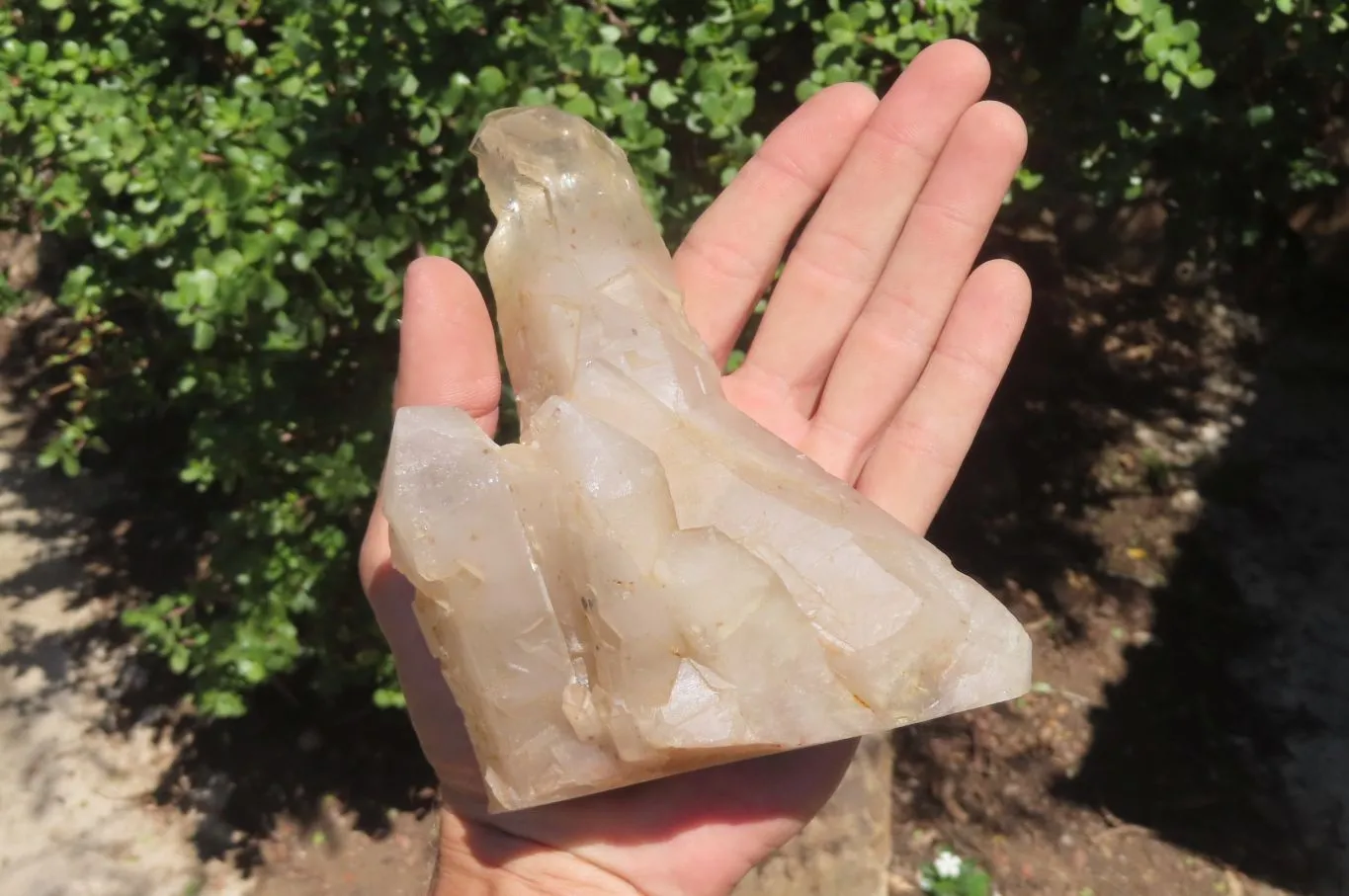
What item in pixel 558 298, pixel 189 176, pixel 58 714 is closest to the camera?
pixel 558 298

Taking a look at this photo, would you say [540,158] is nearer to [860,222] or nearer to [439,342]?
[439,342]

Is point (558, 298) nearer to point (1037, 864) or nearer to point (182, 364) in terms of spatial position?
point (182, 364)

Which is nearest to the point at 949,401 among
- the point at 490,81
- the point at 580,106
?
Answer: the point at 580,106

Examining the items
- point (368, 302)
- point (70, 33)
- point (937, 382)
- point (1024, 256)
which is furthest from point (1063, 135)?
point (70, 33)

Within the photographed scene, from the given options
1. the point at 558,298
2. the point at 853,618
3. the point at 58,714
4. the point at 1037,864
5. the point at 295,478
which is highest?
the point at 558,298

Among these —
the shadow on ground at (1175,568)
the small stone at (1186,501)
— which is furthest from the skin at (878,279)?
the small stone at (1186,501)

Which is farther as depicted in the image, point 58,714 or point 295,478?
point 58,714

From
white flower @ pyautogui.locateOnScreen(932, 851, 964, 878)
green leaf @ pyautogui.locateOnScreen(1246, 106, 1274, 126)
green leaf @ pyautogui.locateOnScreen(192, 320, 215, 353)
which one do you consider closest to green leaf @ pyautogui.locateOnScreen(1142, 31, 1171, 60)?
green leaf @ pyautogui.locateOnScreen(1246, 106, 1274, 126)
